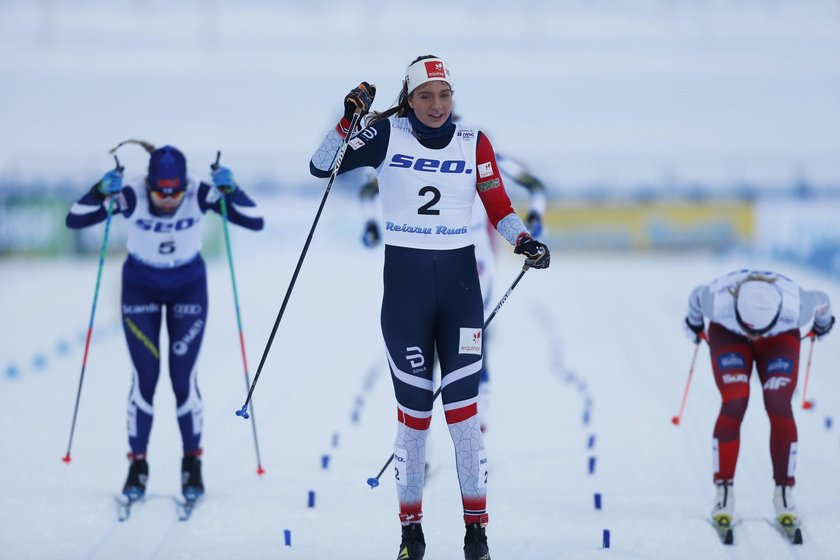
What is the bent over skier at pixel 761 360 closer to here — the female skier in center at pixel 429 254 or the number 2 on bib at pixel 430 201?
the female skier in center at pixel 429 254

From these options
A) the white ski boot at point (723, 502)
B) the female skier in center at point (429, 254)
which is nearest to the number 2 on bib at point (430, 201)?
the female skier in center at point (429, 254)

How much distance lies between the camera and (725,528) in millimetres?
5086

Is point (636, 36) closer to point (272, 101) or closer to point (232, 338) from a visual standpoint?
point (272, 101)

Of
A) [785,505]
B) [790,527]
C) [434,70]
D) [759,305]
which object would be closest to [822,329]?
[759,305]

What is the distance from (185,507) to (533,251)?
7.96 feet

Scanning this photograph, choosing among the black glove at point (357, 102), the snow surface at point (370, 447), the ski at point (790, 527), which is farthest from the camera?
the snow surface at point (370, 447)

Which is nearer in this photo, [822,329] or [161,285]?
[822,329]

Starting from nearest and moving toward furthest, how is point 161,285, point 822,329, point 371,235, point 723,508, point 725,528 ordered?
1. point 725,528
2. point 723,508
3. point 822,329
4. point 161,285
5. point 371,235

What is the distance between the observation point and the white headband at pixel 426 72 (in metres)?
4.40

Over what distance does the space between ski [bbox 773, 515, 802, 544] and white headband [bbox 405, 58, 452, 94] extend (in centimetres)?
265

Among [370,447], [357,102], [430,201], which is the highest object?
[357,102]

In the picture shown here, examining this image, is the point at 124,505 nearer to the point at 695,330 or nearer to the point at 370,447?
the point at 370,447

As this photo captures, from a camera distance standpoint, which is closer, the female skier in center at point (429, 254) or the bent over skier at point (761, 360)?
the female skier in center at point (429, 254)

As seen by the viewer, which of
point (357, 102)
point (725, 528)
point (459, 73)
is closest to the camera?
point (357, 102)
